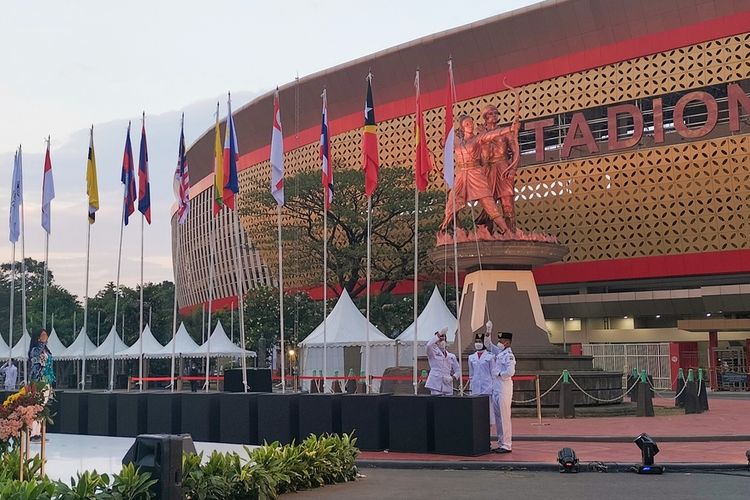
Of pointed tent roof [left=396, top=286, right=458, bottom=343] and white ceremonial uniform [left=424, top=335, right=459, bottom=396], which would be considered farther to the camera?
pointed tent roof [left=396, top=286, right=458, bottom=343]

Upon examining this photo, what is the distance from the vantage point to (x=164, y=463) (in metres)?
8.43

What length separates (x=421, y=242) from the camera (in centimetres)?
4456

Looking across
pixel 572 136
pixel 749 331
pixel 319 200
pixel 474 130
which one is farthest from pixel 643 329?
pixel 474 130

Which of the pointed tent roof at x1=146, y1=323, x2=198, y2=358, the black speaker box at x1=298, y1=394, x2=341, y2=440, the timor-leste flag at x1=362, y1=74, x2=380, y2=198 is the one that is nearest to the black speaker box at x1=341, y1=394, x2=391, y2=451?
the black speaker box at x1=298, y1=394, x2=341, y2=440

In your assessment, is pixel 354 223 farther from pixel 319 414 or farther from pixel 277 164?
pixel 319 414

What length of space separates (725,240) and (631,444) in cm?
3078

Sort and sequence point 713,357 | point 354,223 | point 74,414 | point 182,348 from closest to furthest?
point 74,414 → point 182,348 → point 354,223 → point 713,357

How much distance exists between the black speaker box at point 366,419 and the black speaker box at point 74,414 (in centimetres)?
624

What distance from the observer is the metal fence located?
41.8 m

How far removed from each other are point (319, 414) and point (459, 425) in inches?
94.5

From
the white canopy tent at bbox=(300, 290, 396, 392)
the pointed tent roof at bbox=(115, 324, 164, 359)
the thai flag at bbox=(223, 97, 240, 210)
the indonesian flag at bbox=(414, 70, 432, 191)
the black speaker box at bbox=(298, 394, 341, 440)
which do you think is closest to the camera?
the black speaker box at bbox=(298, 394, 341, 440)

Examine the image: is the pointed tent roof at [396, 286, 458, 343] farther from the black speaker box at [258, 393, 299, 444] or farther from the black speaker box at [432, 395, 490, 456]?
the black speaker box at [432, 395, 490, 456]

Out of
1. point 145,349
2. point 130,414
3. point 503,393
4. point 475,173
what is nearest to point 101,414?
point 130,414

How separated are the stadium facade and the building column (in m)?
0.86
